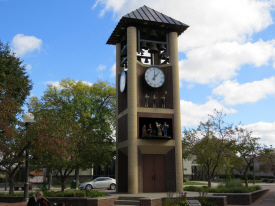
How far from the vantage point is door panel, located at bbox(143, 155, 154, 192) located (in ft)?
85.2

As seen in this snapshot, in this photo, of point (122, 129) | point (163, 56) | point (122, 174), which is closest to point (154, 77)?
point (163, 56)

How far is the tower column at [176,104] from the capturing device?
26250 mm

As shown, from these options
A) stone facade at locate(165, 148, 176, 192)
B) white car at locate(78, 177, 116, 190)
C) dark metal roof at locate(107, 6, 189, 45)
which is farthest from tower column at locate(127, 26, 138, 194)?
white car at locate(78, 177, 116, 190)

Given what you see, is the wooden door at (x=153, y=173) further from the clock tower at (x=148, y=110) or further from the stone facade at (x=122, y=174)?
the stone facade at (x=122, y=174)

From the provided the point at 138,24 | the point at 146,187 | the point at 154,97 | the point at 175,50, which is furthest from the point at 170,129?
the point at 138,24

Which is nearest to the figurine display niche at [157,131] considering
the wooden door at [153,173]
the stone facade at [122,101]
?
the wooden door at [153,173]

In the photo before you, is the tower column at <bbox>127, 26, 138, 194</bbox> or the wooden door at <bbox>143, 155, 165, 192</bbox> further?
the wooden door at <bbox>143, 155, 165, 192</bbox>

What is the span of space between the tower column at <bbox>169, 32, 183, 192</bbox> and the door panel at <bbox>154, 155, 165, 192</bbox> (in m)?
1.19

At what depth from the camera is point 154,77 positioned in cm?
2770

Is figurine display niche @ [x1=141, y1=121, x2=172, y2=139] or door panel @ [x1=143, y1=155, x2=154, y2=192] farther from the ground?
figurine display niche @ [x1=141, y1=121, x2=172, y2=139]

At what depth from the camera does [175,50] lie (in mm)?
28984

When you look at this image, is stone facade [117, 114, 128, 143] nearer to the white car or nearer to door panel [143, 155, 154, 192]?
door panel [143, 155, 154, 192]

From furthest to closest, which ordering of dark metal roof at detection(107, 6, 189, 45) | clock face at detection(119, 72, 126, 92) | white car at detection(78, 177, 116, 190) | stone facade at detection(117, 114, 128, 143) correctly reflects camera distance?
white car at detection(78, 177, 116, 190) → clock face at detection(119, 72, 126, 92) → dark metal roof at detection(107, 6, 189, 45) → stone facade at detection(117, 114, 128, 143)

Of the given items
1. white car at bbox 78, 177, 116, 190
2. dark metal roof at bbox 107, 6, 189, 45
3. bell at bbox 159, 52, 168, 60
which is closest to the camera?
dark metal roof at bbox 107, 6, 189, 45
